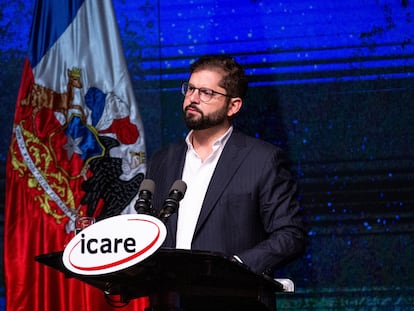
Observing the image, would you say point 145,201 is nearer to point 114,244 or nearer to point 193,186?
point 114,244

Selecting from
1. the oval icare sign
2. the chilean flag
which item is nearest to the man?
the oval icare sign

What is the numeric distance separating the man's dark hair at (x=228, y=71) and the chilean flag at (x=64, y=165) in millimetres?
1212

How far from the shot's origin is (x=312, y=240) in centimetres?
417

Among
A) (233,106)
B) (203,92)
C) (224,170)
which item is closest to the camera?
(224,170)

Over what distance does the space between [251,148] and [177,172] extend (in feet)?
0.98

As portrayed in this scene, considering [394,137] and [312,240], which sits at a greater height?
[394,137]

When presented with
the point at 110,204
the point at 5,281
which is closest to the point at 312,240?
the point at 110,204

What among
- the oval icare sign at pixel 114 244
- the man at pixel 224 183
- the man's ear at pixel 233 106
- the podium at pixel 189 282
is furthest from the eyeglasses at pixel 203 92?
the oval icare sign at pixel 114 244

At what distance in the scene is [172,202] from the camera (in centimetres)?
209

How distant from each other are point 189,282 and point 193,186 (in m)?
0.77

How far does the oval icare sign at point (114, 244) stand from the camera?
6.04 feet

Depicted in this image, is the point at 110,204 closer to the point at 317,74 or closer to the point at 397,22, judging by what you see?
the point at 317,74

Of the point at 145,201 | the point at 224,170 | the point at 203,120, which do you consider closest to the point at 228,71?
the point at 203,120

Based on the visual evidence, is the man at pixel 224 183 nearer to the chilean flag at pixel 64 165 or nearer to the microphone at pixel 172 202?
the microphone at pixel 172 202
